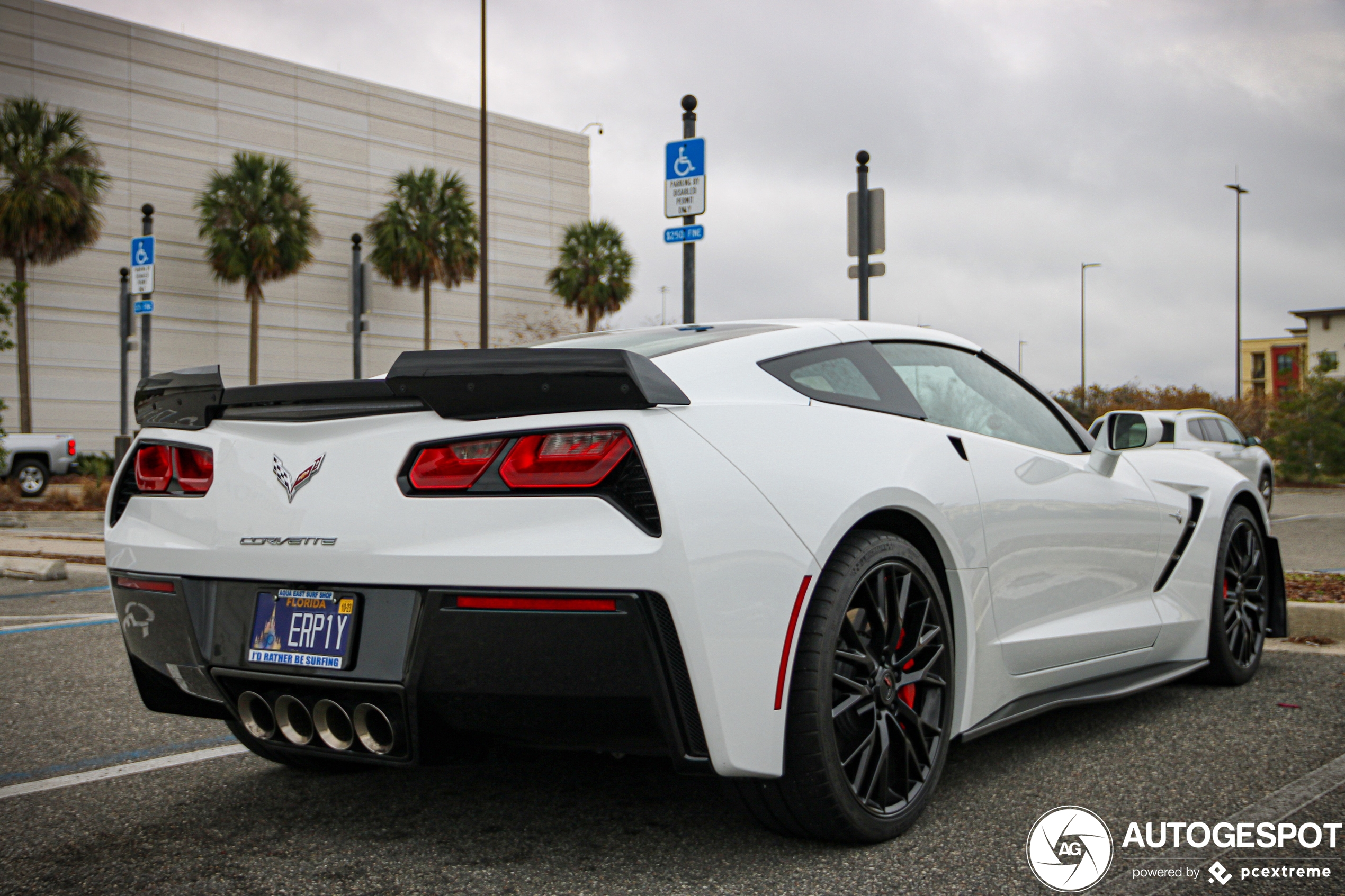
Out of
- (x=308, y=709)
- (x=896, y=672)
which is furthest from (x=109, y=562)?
(x=896, y=672)

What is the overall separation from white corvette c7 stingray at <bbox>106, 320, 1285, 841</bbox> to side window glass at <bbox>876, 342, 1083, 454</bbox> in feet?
0.13

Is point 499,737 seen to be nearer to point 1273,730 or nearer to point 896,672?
point 896,672

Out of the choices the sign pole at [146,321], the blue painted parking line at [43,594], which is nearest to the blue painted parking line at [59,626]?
the blue painted parking line at [43,594]

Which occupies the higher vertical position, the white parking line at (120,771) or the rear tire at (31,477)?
the rear tire at (31,477)

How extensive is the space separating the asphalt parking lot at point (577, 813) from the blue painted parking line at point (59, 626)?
2281mm

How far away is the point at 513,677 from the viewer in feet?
7.72

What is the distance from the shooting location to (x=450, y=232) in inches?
1447

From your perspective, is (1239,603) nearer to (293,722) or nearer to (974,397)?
(974,397)

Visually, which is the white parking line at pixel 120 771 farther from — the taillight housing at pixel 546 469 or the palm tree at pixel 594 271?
the palm tree at pixel 594 271

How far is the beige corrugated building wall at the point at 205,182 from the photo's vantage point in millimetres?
33188

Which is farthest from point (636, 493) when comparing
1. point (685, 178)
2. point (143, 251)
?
point (143, 251)

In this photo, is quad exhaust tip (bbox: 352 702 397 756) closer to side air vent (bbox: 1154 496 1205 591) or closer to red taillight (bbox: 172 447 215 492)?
red taillight (bbox: 172 447 215 492)

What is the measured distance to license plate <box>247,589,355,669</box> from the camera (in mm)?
2490

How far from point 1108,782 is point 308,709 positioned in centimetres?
225
